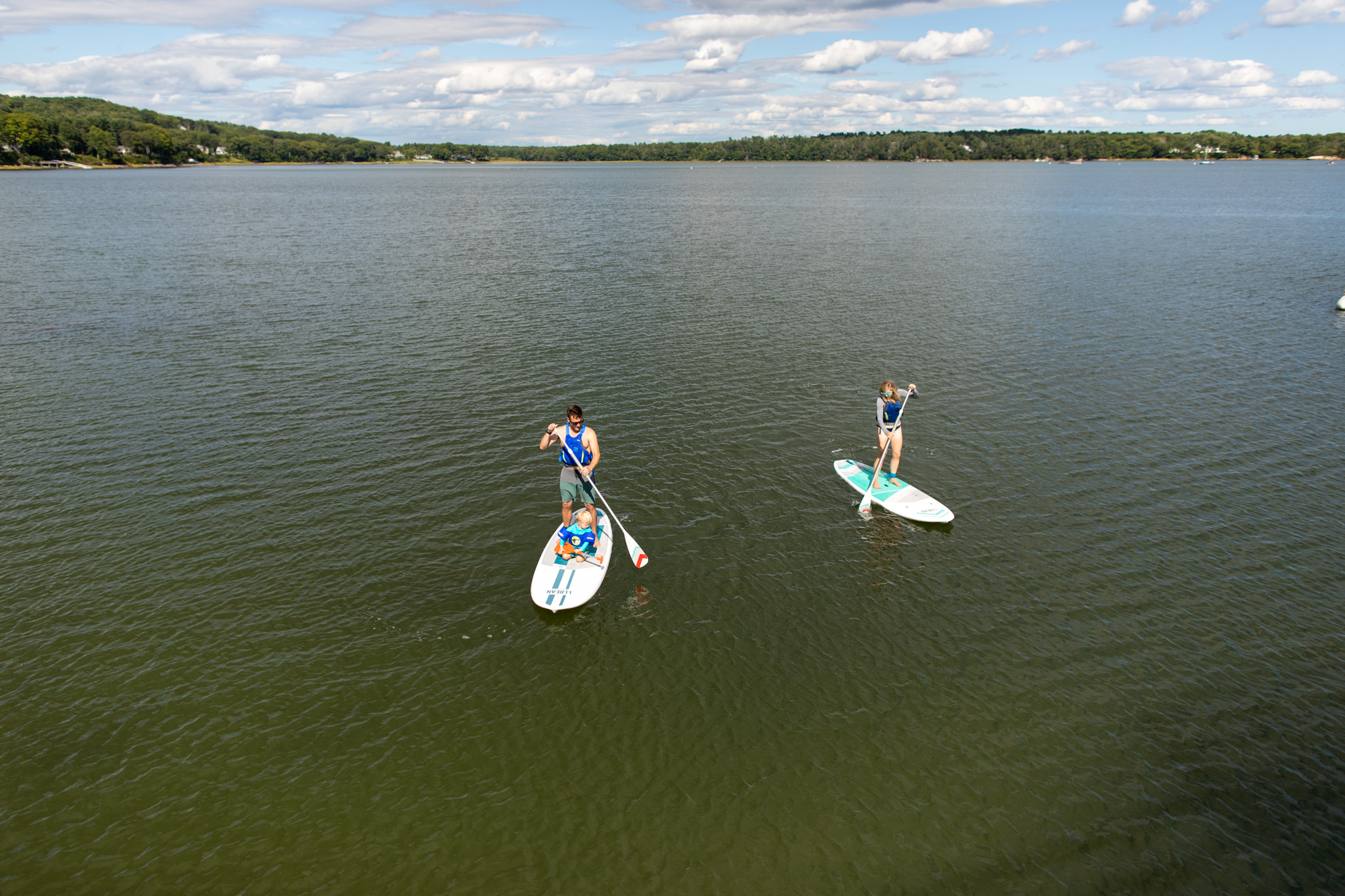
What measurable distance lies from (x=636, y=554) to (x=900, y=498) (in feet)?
27.7

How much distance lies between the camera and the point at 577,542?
55.6 feet

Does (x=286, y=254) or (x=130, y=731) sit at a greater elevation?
(x=286, y=254)

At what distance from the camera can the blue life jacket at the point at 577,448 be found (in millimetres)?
16656

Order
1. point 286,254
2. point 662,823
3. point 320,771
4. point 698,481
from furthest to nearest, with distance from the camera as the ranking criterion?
point 286,254
point 698,481
point 320,771
point 662,823

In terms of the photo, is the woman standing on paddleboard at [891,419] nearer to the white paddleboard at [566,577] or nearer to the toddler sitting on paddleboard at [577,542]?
the white paddleboard at [566,577]

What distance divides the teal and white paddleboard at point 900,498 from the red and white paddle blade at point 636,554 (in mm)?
7765

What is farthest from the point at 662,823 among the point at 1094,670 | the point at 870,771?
the point at 1094,670

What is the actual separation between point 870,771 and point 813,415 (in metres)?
16.6

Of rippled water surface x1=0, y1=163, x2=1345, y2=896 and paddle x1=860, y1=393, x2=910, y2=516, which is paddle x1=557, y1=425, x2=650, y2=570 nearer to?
rippled water surface x1=0, y1=163, x2=1345, y2=896

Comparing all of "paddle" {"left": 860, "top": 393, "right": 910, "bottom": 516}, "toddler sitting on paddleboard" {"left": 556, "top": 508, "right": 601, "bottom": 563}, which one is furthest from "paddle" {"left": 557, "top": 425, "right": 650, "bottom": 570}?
"paddle" {"left": 860, "top": 393, "right": 910, "bottom": 516}

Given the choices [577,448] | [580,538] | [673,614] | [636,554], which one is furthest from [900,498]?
[577,448]

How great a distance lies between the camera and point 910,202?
367ft

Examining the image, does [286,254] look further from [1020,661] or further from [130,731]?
[1020,661]

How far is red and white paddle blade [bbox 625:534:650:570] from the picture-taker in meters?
16.7
